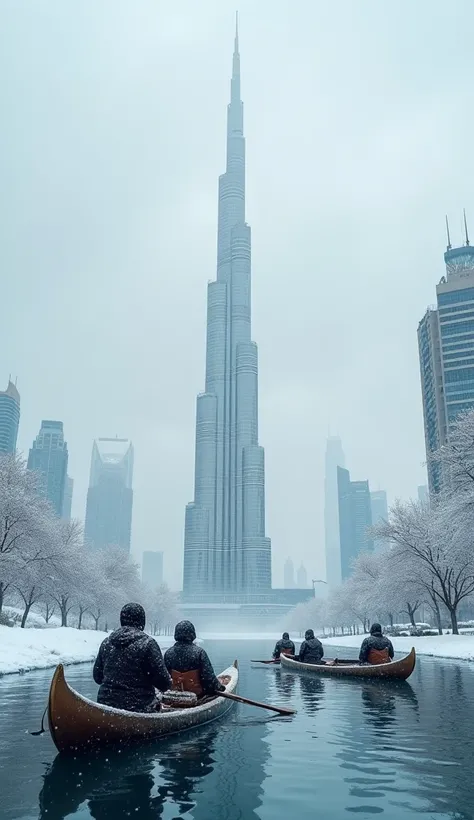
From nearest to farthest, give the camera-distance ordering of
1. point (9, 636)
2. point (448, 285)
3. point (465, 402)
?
point (9, 636) → point (465, 402) → point (448, 285)

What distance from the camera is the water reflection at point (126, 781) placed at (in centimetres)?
664

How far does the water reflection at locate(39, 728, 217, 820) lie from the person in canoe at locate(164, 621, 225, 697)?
7.30ft

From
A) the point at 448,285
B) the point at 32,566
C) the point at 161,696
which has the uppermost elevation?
the point at 448,285

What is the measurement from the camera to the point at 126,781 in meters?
7.72

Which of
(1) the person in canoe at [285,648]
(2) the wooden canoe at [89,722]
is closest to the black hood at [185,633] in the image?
(2) the wooden canoe at [89,722]

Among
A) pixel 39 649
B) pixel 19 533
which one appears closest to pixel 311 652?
pixel 39 649

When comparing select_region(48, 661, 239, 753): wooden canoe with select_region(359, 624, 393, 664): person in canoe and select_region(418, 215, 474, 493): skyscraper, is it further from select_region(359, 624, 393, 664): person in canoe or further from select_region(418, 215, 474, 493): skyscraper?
select_region(418, 215, 474, 493): skyscraper

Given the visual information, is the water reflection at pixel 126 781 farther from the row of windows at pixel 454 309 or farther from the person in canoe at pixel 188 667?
the row of windows at pixel 454 309

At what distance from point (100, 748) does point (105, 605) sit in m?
62.5

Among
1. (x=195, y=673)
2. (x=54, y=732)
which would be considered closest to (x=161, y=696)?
(x=195, y=673)

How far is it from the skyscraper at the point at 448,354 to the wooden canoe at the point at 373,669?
130 m

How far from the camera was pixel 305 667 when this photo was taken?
24859 mm

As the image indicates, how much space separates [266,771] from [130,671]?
8.50 ft

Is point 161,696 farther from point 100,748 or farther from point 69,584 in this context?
point 69,584
